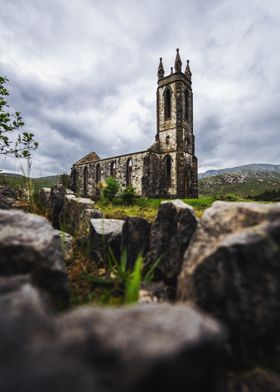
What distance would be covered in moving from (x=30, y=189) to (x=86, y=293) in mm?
3599

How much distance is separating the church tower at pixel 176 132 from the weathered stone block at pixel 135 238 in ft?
78.1

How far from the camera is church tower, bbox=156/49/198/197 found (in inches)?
1072

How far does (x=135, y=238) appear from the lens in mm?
3379

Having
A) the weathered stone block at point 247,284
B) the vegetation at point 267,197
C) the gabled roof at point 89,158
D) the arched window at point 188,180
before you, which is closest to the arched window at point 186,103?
the arched window at point 188,180

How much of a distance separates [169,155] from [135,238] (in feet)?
83.0

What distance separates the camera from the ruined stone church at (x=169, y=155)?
26.8 metres

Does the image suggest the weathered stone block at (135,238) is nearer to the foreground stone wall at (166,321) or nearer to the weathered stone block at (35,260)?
the foreground stone wall at (166,321)

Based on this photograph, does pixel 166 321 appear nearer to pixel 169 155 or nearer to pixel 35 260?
pixel 35 260

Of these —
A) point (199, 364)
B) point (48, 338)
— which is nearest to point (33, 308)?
point (48, 338)

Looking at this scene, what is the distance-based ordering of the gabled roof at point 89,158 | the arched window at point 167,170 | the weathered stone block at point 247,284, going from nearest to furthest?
1. the weathered stone block at point 247,284
2. the arched window at point 167,170
3. the gabled roof at point 89,158

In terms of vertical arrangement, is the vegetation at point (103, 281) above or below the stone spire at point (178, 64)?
below

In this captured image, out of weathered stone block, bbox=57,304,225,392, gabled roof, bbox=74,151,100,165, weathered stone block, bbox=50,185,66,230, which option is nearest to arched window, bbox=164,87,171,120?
gabled roof, bbox=74,151,100,165

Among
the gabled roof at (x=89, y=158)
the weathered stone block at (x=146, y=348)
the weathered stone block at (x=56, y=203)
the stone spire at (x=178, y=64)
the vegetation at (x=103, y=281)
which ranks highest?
the stone spire at (x=178, y=64)

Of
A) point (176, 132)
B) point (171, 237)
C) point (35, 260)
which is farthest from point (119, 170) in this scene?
point (35, 260)
